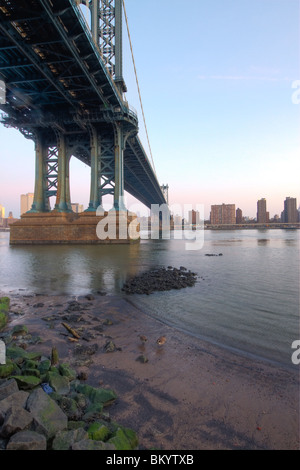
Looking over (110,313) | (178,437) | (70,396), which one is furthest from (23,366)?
(110,313)

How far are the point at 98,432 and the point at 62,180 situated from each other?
33420 millimetres

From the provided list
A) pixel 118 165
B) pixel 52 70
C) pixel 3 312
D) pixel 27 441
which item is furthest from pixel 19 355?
→ pixel 118 165

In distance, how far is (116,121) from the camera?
3067 centimetres

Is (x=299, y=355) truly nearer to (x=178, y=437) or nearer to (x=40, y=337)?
(x=178, y=437)

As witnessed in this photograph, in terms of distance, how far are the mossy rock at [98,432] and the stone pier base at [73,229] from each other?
2711 cm

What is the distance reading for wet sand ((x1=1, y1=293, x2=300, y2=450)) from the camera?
92.7 inches

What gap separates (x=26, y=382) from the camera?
2.64m

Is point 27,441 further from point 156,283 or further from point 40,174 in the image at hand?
point 40,174

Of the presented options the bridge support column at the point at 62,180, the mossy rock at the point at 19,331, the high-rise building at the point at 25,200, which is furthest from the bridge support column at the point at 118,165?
the high-rise building at the point at 25,200

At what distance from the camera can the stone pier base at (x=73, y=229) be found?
29.3 metres

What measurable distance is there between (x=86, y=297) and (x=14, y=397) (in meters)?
5.45

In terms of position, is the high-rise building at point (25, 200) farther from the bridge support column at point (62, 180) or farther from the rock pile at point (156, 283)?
the rock pile at point (156, 283)

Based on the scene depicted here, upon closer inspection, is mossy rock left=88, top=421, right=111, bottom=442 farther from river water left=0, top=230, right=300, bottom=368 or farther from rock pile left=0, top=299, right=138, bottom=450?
river water left=0, top=230, right=300, bottom=368

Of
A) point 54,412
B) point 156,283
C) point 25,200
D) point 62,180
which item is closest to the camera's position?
point 54,412
